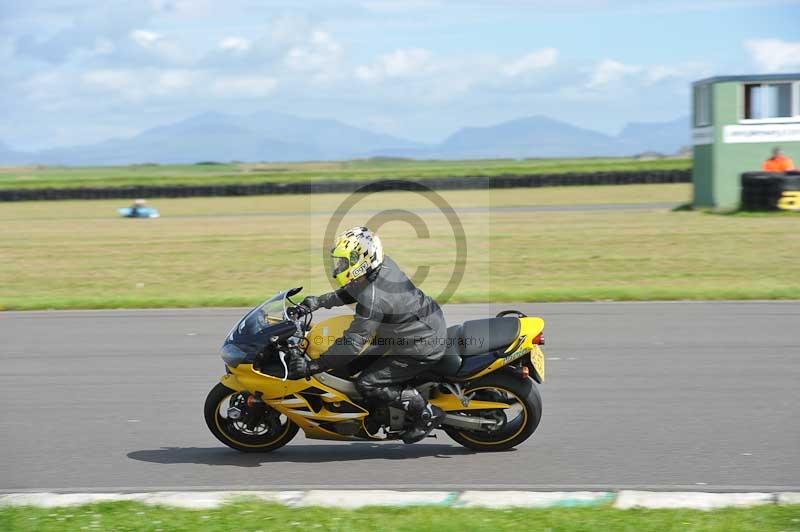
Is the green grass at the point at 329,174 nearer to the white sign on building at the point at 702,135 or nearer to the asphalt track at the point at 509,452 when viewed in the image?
the white sign on building at the point at 702,135

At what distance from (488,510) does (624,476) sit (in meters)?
1.19

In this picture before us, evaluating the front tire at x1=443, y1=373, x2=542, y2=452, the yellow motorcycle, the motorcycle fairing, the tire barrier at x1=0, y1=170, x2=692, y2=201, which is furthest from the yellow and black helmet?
the tire barrier at x1=0, y1=170, x2=692, y2=201

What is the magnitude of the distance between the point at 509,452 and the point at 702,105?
80.2 ft

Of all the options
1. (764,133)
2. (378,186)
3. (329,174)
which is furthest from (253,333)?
(329,174)

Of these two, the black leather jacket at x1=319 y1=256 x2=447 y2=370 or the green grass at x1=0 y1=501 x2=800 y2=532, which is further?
the black leather jacket at x1=319 y1=256 x2=447 y2=370

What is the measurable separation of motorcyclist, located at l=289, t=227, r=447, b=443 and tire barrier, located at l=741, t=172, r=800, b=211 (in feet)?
67.8

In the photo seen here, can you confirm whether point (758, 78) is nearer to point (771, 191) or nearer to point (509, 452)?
point (771, 191)

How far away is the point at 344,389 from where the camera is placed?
7.04 meters

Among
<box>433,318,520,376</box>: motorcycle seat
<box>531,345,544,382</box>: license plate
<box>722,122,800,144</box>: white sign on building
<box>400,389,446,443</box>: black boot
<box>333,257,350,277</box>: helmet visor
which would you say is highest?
<box>722,122,800,144</box>: white sign on building

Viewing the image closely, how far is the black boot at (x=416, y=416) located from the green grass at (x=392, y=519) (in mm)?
1309

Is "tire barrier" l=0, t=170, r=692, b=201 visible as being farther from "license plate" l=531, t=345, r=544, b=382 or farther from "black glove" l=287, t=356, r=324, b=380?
"black glove" l=287, t=356, r=324, b=380

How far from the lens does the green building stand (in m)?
27.9

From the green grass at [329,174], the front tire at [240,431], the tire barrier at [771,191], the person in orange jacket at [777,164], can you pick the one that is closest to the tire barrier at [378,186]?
the green grass at [329,174]

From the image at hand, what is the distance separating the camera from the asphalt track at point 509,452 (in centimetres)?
654
